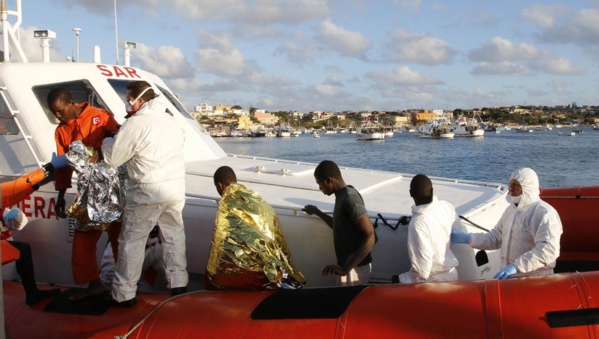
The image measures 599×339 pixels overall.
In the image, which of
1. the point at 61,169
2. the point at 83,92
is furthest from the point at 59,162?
the point at 83,92

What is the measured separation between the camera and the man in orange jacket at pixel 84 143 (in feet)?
14.6

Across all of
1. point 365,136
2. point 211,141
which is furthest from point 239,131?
point 211,141

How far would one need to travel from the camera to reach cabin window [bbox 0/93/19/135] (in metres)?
5.65

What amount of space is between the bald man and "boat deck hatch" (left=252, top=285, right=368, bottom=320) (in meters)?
0.49

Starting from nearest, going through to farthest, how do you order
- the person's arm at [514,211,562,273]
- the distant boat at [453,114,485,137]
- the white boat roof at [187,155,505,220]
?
1. the person's arm at [514,211,562,273]
2. the white boat roof at [187,155,505,220]
3. the distant boat at [453,114,485,137]

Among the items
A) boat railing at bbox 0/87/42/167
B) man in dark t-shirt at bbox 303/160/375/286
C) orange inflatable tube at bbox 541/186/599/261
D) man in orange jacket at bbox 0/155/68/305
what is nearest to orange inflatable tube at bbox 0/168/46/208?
man in orange jacket at bbox 0/155/68/305

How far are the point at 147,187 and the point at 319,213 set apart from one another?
1353 millimetres

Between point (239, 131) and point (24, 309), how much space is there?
117 m

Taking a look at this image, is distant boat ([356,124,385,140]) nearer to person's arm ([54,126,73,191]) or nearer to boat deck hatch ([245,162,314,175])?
boat deck hatch ([245,162,314,175])

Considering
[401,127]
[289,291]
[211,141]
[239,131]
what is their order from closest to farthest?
[289,291], [211,141], [239,131], [401,127]

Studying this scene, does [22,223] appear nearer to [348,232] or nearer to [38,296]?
[38,296]

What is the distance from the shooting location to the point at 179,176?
4418 mm

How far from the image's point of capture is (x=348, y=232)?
13.8ft

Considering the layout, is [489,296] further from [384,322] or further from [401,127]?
[401,127]
